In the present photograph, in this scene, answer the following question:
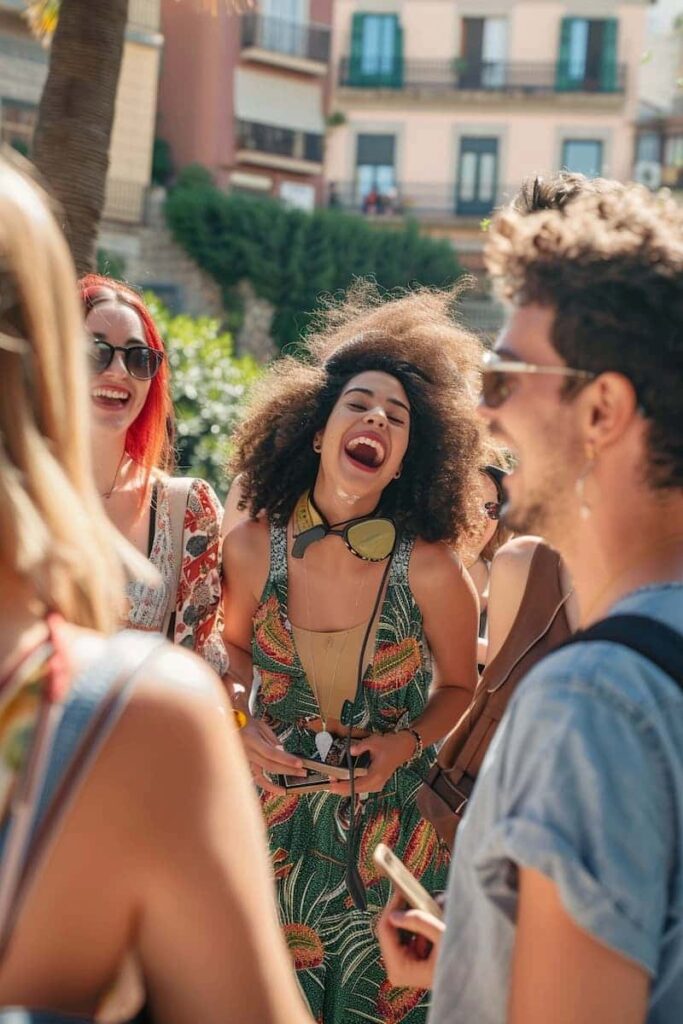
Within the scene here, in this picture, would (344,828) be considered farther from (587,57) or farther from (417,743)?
(587,57)

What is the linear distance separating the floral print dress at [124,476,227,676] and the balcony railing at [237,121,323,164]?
1487 inches

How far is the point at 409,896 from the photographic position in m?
1.96

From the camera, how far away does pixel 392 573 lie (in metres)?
4.05

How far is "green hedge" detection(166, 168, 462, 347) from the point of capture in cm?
3569

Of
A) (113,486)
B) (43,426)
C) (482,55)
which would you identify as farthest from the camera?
(482,55)

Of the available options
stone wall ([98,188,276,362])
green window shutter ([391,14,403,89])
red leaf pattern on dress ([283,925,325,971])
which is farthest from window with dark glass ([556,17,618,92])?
red leaf pattern on dress ([283,925,325,971])

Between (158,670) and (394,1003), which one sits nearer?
(158,670)

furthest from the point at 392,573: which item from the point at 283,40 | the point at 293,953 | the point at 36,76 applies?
the point at 283,40

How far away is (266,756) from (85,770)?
2427mm

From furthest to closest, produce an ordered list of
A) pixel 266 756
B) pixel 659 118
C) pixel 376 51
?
1. pixel 659 118
2. pixel 376 51
3. pixel 266 756

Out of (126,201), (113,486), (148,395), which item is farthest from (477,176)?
(113,486)

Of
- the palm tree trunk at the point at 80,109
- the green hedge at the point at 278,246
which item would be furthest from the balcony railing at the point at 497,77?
the palm tree trunk at the point at 80,109

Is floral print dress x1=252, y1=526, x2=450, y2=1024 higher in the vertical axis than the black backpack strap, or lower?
lower

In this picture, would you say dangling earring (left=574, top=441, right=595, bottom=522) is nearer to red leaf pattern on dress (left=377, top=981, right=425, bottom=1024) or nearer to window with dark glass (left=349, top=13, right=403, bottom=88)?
red leaf pattern on dress (left=377, top=981, right=425, bottom=1024)
